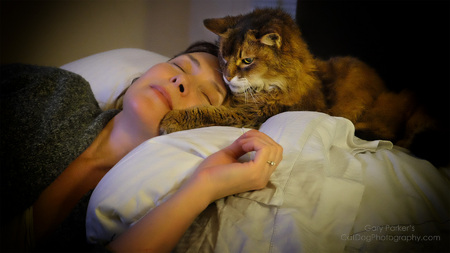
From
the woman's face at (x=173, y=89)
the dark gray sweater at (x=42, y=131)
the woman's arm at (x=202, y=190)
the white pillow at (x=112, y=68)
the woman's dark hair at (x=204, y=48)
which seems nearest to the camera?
the woman's arm at (x=202, y=190)

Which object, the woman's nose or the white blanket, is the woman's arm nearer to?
the white blanket

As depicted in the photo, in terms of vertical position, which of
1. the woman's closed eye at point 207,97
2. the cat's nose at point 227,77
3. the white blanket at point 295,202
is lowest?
the white blanket at point 295,202

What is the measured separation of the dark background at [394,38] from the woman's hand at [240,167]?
0.46 meters

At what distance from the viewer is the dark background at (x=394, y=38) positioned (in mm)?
794

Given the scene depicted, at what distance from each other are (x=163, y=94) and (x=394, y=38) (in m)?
0.74

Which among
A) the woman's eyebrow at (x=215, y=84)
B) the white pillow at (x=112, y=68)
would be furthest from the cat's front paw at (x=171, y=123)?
the white pillow at (x=112, y=68)

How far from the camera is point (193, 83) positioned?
0.78m

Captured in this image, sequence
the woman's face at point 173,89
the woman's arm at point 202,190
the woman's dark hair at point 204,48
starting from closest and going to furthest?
1. the woman's arm at point 202,190
2. the woman's face at point 173,89
3. the woman's dark hair at point 204,48

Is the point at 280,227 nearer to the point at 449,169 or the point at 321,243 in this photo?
the point at 321,243

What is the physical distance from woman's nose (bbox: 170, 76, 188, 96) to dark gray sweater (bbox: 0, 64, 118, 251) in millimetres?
243

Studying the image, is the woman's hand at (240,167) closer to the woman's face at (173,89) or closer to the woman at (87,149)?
the woman at (87,149)

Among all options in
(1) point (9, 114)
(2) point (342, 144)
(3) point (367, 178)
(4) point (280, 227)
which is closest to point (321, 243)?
(4) point (280, 227)

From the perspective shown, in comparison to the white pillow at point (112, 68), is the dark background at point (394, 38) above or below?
above

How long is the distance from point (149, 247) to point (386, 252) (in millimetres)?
391
